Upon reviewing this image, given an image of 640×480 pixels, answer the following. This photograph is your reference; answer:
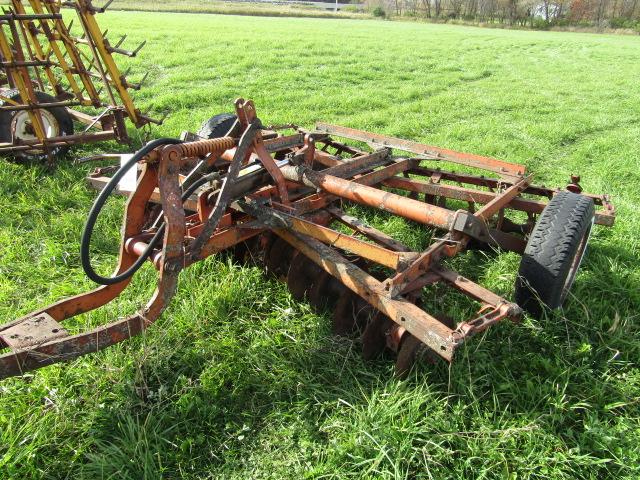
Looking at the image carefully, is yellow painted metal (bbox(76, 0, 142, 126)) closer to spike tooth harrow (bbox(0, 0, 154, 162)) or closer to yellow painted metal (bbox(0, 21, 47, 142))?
spike tooth harrow (bbox(0, 0, 154, 162))

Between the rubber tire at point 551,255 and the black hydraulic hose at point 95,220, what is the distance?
2.24m

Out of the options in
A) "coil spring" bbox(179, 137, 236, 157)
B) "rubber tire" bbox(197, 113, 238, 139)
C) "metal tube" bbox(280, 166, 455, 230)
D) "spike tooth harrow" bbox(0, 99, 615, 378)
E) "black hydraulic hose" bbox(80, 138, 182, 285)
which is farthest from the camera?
"rubber tire" bbox(197, 113, 238, 139)

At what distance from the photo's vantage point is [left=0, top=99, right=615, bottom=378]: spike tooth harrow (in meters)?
2.34

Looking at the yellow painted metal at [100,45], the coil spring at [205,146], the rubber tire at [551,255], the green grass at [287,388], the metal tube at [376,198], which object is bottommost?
the green grass at [287,388]

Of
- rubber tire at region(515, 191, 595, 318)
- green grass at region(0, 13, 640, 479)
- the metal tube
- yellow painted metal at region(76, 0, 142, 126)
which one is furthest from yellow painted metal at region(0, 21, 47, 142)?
rubber tire at region(515, 191, 595, 318)

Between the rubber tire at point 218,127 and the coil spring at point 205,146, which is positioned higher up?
the coil spring at point 205,146

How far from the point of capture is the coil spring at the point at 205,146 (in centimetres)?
253

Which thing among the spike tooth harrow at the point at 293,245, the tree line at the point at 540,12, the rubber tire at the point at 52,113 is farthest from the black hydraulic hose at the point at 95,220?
the tree line at the point at 540,12

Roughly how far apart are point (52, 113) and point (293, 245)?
171 inches

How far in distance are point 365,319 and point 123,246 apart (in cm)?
155

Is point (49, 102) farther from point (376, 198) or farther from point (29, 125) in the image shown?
point (376, 198)

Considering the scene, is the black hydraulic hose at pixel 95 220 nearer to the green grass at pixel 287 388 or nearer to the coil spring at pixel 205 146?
the coil spring at pixel 205 146

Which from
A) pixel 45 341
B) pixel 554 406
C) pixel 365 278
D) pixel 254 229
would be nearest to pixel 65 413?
pixel 45 341

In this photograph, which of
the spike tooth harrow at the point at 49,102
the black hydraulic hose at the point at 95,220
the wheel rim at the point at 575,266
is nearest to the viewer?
the black hydraulic hose at the point at 95,220
